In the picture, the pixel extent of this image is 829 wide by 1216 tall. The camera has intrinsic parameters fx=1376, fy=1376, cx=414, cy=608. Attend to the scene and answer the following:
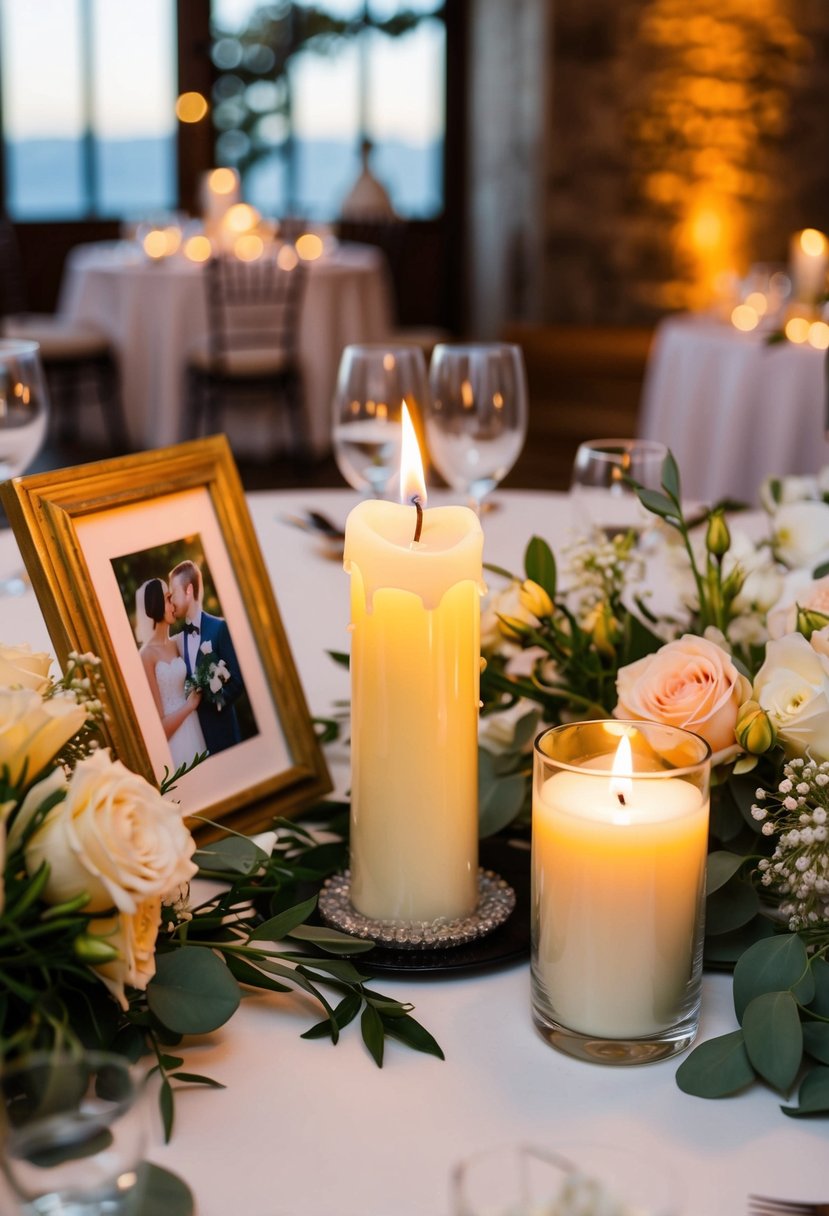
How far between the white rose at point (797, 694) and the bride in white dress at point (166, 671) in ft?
1.00

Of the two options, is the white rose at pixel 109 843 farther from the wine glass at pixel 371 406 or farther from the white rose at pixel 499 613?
the wine glass at pixel 371 406

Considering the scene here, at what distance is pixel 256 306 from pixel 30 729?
5.11 metres

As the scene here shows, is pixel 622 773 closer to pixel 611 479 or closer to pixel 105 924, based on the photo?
pixel 105 924

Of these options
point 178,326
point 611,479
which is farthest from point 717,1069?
point 178,326

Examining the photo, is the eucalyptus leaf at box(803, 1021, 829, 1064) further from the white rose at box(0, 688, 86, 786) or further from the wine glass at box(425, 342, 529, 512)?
the wine glass at box(425, 342, 529, 512)

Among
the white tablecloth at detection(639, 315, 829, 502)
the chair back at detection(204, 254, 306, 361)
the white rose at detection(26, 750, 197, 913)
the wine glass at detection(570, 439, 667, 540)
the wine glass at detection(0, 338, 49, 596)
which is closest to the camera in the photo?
the white rose at detection(26, 750, 197, 913)

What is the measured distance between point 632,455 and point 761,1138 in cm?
67

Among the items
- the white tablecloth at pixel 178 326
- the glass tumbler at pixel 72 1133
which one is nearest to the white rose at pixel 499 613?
the glass tumbler at pixel 72 1133

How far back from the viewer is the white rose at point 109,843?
505mm

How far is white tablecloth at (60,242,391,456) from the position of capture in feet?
17.5

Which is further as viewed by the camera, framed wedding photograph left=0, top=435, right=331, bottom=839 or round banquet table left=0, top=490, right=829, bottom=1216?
framed wedding photograph left=0, top=435, right=331, bottom=839

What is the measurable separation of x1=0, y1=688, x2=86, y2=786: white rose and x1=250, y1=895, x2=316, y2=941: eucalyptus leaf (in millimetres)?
135

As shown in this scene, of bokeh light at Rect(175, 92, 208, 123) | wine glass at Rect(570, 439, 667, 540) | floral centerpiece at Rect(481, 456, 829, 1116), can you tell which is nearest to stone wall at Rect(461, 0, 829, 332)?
bokeh light at Rect(175, 92, 208, 123)

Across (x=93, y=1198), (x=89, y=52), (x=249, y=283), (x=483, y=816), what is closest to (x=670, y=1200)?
(x=93, y=1198)
